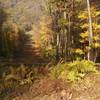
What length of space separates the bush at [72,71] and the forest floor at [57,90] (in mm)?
362

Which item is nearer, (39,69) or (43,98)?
(43,98)

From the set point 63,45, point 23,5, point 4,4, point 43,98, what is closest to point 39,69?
point 43,98

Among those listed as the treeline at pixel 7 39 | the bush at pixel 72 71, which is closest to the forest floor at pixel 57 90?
the bush at pixel 72 71

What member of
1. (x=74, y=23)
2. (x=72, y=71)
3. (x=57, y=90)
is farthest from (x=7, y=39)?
(x=57, y=90)

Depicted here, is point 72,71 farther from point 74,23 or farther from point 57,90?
point 74,23

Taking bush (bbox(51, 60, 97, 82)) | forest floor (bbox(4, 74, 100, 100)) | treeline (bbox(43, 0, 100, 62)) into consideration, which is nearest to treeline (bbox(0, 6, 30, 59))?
treeline (bbox(43, 0, 100, 62))

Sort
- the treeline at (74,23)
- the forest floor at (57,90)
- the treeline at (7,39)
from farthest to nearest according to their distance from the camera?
the treeline at (7,39)
the treeline at (74,23)
the forest floor at (57,90)

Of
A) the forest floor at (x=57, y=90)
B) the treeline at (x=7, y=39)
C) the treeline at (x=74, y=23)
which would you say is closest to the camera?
the forest floor at (x=57, y=90)

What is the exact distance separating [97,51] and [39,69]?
1629cm

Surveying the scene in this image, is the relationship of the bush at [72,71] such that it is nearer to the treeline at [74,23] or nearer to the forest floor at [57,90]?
the forest floor at [57,90]

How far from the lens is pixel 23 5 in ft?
190

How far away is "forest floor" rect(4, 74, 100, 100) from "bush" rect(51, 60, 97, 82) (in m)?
0.36

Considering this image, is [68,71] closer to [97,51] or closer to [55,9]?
[55,9]

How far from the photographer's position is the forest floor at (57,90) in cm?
1078
